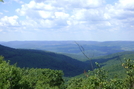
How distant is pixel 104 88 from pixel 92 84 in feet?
7.60

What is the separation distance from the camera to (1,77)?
30891mm

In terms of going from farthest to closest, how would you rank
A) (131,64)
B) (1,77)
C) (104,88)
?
Result: (1,77)
(104,88)
(131,64)

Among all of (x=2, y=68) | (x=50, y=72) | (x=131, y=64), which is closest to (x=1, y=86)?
(x=2, y=68)

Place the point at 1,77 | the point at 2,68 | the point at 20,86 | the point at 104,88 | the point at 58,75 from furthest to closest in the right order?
the point at 58,75 → the point at 20,86 → the point at 2,68 → the point at 1,77 → the point at 104,88

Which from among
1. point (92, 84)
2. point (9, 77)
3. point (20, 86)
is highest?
point (92, 84)

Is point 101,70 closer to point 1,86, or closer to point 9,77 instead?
point 1,86

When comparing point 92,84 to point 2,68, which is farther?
point 2,68

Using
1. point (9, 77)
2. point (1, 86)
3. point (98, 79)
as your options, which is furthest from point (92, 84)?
point (9, 77)

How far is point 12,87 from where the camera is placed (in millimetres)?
32719

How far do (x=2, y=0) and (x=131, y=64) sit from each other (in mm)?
14068

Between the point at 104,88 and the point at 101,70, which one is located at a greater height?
the point at 101,70

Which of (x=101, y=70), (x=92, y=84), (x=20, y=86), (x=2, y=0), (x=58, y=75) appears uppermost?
(x=2, y=0)

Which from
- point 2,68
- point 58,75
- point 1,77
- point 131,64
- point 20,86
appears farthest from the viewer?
point 58,75

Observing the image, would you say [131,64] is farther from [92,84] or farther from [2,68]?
[2,68]
